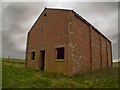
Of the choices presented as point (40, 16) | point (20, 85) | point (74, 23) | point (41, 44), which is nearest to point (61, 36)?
point (74, 23)

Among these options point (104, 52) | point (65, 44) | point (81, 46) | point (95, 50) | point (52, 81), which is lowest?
point (52, 81)

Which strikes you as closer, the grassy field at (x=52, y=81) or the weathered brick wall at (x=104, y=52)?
the grassy field at (x=52, y=81)

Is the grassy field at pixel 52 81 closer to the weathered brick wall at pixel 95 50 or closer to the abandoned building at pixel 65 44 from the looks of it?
the abandoned building at pixel 65 44

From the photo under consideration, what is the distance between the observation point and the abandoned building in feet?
53.8

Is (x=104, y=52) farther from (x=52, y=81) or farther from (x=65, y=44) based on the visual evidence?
(x=52, y=81)

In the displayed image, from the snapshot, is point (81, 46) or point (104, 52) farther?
point (104, 52)

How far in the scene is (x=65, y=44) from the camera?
16.6m

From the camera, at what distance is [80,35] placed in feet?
58.7

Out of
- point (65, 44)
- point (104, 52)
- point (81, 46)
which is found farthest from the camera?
point (104, 52)

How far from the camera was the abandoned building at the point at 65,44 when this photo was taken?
645 inches

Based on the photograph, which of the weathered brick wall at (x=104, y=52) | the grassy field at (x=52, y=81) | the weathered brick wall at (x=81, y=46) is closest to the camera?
the grassy field at (x=52, y=81)

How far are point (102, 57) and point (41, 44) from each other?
30.0ft

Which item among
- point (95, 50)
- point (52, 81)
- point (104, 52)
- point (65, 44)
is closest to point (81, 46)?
point (65, 44)

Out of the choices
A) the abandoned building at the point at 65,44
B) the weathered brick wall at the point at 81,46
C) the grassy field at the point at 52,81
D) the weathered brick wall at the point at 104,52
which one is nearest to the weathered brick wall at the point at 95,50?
the abandoned building at the point at 65,44
